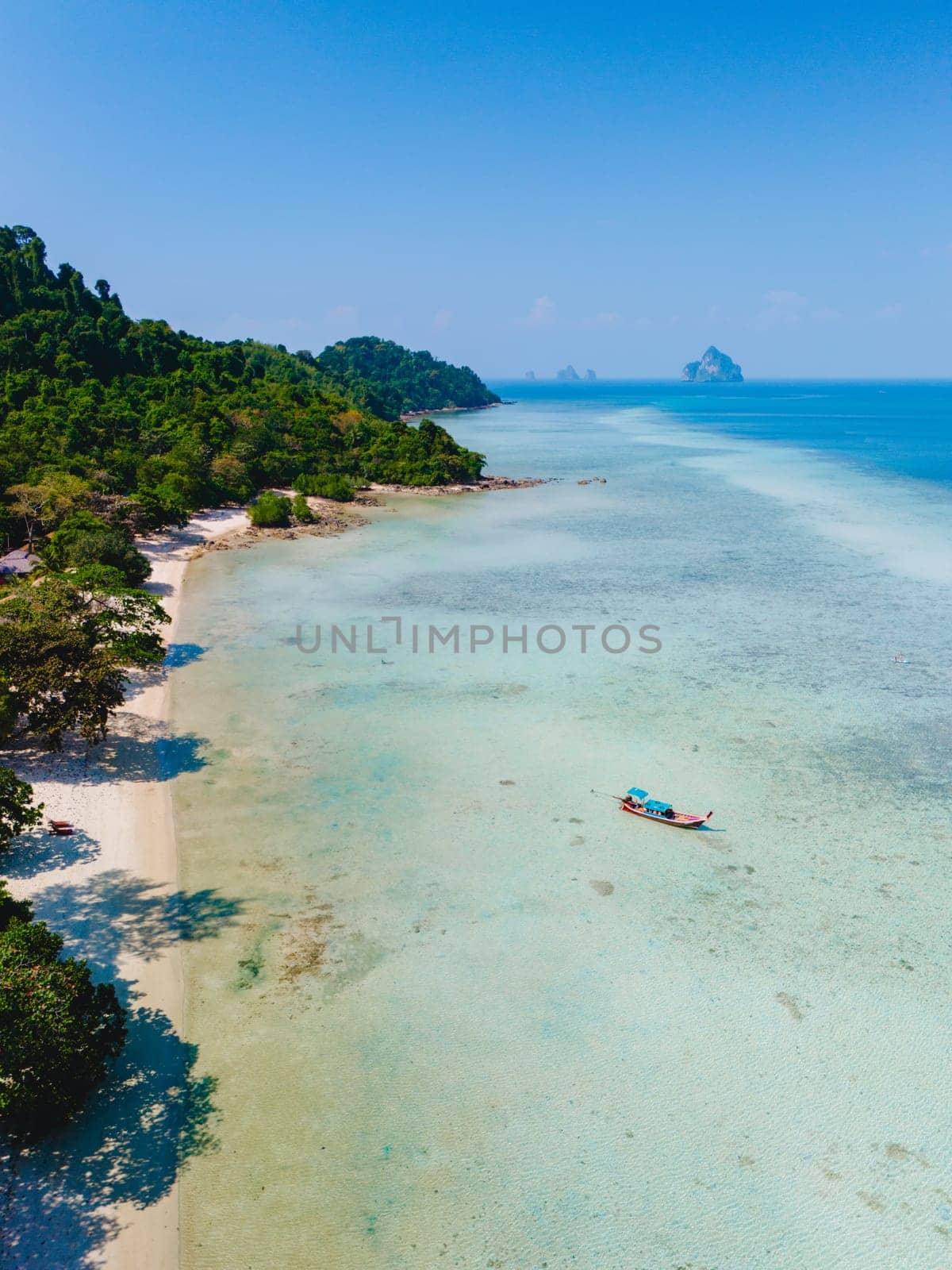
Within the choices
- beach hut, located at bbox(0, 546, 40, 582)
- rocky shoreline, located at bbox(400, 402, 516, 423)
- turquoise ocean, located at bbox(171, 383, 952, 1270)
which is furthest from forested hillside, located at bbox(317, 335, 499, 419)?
turquoise ocean, located at bbox(171, 383, 952, 1270)

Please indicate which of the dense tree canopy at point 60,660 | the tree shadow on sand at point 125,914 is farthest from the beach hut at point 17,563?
the tree shadow on sand at point 125,914

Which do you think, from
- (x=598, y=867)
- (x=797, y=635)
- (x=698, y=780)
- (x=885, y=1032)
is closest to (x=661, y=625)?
(x=797, y=635)

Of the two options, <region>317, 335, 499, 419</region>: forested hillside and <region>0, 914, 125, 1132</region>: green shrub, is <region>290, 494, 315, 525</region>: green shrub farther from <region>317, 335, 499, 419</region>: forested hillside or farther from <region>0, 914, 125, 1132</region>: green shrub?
<region>317, 335, 499, 419</region>: forested hillside

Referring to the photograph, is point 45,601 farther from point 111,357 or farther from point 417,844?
point 111,357

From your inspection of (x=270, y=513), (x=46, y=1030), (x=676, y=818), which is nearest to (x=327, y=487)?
(x=270, y=513)

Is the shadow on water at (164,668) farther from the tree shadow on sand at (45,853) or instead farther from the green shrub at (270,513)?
the green shrub at (270,513)

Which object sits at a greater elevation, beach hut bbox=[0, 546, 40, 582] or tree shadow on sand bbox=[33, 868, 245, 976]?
beach hut bbox=[0, 546, 40, 582]
